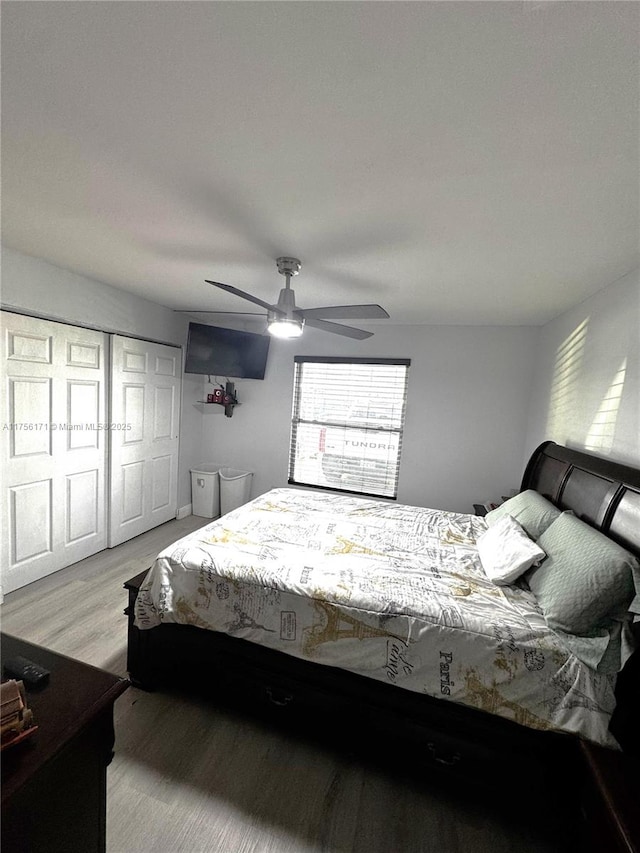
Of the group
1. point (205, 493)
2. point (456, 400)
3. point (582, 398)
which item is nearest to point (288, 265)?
point (582, 398)

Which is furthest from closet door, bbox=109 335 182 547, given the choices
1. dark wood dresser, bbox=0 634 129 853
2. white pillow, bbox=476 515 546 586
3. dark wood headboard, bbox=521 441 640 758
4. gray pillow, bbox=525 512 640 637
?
dark wood headboard, bbox=521 441 640 758

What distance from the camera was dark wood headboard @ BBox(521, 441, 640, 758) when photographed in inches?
50.1

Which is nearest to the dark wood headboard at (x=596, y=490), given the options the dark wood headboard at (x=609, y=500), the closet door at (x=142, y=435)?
the dark wood headboard at (x=609, y=500)

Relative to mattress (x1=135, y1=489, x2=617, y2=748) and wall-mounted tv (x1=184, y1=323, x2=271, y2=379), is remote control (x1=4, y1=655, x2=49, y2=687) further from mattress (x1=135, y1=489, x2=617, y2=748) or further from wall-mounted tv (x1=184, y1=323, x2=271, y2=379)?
wall-mounted tv (x1=184, y1=323, x2=271, y2=379)

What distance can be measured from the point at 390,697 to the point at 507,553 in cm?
92

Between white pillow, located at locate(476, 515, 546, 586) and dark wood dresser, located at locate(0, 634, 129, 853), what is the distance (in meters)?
→ 1.70

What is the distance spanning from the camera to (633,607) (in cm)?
130

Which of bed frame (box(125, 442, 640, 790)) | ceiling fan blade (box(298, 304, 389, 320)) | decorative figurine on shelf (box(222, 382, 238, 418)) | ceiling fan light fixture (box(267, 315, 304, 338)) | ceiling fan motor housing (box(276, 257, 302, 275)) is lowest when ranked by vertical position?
bed frame (box(125, 442, 640, 790))

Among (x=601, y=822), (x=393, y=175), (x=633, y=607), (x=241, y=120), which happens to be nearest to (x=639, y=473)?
(x=633, y=607)

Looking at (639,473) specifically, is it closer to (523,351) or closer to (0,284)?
(523,351)

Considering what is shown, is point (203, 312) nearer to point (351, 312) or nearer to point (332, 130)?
point (351, 312)

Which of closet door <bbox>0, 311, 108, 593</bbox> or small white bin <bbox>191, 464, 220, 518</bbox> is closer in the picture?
closet door <bbox>0, 311, 108, 593</bbox>

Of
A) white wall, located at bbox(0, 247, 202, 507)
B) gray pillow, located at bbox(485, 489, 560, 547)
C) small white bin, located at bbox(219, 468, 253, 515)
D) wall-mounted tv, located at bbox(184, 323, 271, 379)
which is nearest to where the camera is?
gray pillow, located at bbox(485, 489, 560, 547)

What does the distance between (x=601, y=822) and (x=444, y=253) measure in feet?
7.71
